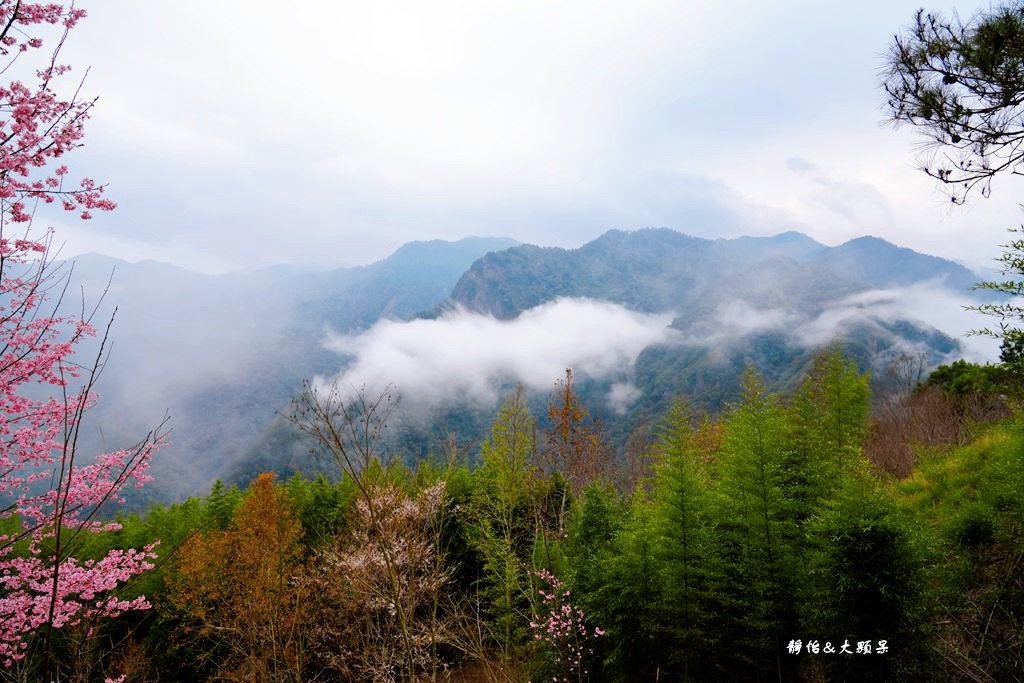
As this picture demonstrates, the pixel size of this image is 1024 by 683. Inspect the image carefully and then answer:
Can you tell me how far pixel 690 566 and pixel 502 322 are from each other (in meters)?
135

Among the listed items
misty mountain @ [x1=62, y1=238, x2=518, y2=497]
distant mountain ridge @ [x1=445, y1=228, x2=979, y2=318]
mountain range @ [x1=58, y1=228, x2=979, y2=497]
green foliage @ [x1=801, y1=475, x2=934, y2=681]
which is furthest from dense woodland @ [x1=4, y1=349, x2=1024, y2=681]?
distant mountain ridge @ [x1=445, y1=228, x2=979, y2=318]

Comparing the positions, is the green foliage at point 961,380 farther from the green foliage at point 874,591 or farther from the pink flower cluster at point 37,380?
the pink flower cluster at point 37,380

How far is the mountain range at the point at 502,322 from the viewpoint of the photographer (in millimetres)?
77375

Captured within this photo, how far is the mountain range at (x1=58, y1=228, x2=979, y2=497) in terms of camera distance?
77.4 meters

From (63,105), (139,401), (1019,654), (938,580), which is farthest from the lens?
(139,401)

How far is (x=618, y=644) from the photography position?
25.8 feet

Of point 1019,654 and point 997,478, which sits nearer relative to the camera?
point 1019,654

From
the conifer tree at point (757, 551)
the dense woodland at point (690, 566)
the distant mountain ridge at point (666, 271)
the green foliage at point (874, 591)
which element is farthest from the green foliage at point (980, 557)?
the distant mountain ridge at point (666, 271)

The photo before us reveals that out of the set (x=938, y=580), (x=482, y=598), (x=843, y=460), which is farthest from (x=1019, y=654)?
(x=482, y=598)

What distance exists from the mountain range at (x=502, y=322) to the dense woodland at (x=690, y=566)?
25.6m

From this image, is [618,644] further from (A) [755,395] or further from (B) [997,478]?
(B) [997,478]

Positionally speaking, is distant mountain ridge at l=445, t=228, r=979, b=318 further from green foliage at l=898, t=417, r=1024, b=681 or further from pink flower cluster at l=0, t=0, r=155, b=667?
pink flower cluster at l=0, t=0, r=155, b=667

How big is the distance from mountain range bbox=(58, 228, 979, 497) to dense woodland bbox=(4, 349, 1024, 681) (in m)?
25.6

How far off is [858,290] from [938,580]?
132m
